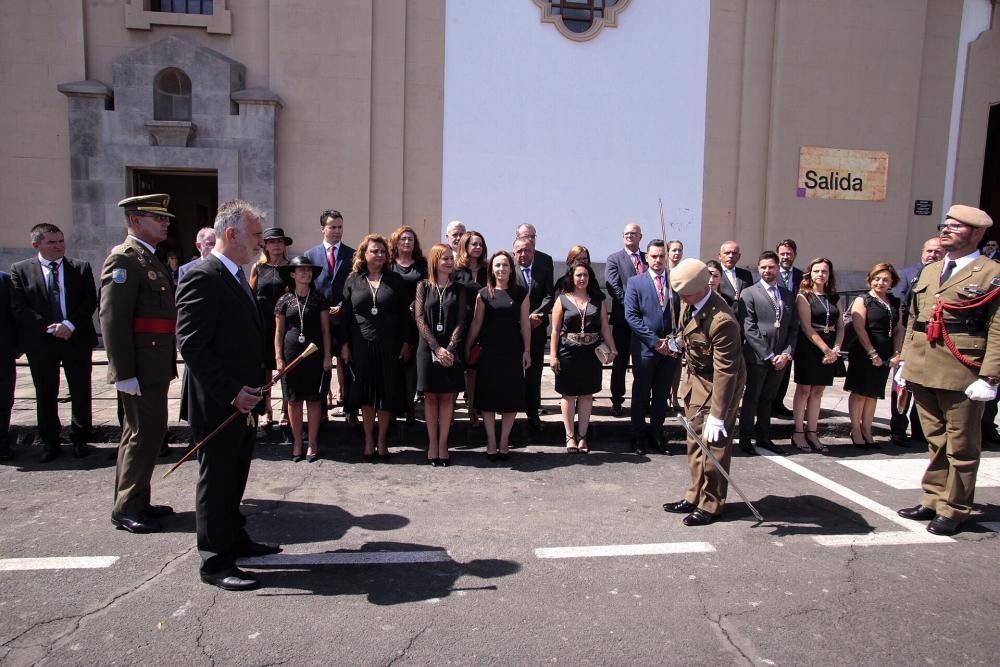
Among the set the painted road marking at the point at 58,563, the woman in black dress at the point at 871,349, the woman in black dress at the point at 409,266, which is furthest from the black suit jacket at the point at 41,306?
the woman in black dress at the point at 871,349

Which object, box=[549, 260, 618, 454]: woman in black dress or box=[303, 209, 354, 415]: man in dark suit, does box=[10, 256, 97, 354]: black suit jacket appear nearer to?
box=[303, 209, 354, 415]: man in dark suit

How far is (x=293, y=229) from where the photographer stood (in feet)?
37.7

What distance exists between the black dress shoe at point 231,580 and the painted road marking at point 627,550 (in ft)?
5.23

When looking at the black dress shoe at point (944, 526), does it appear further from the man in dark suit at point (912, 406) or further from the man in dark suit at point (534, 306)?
the man in dark suit at point (534, 306)

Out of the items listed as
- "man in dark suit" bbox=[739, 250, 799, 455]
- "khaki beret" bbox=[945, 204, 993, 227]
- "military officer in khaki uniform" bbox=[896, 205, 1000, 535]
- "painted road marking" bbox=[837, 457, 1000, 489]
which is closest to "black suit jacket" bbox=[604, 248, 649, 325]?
"man in dark suit" bbox=[739, 250, 799, 455]

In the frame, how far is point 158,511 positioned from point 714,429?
3.69 m

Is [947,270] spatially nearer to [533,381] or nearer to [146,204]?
[533,381]

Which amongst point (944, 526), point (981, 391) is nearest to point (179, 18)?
point (981, 391)

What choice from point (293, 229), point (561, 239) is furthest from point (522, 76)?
point (293, 229)

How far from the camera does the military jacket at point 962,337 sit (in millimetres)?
4496

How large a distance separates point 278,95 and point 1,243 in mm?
5076

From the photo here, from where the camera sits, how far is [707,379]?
15.6 feet

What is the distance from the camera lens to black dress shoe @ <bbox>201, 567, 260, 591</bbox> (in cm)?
354

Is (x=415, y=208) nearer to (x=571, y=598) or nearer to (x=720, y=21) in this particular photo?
(x=720, y=21)
